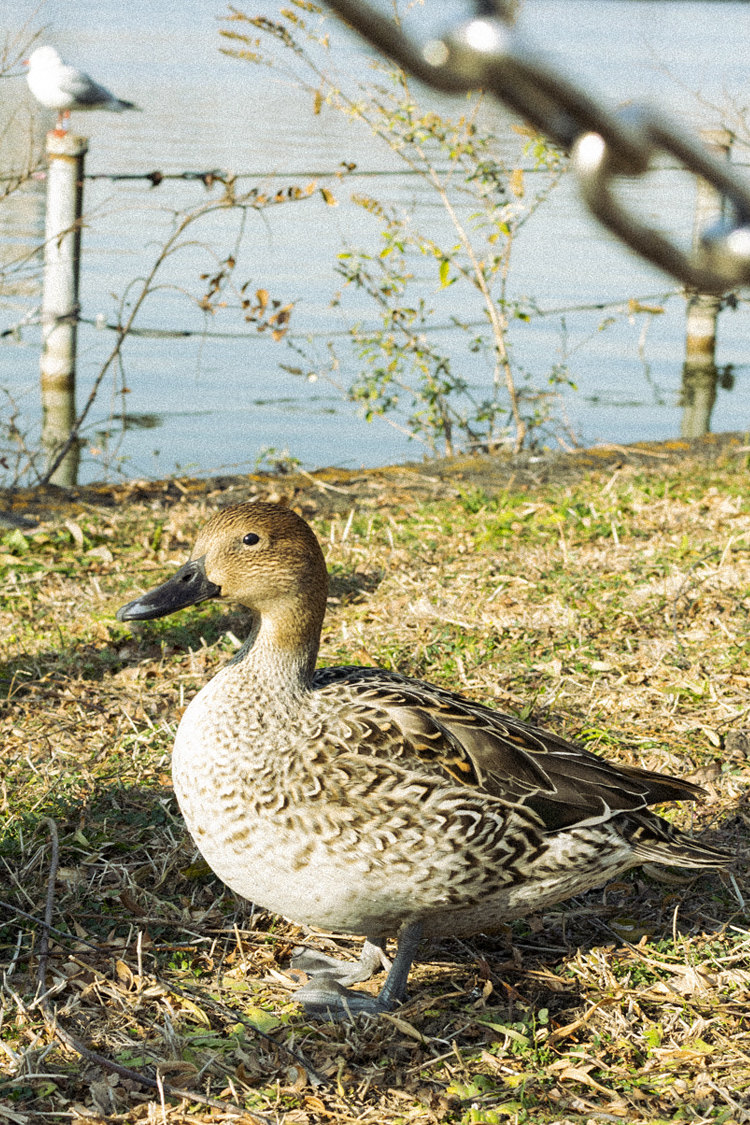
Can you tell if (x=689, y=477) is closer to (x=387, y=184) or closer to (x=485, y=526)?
(x=485, y=526)

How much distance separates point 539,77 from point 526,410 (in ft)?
31.9

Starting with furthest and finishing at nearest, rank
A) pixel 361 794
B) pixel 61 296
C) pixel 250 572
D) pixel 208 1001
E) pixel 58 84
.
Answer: pixel 58 84, pixel 61 296, pixel 250 572, pixel 208 1001, pixel 361 794

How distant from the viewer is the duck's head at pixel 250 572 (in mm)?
3018

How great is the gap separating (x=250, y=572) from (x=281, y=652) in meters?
0.21

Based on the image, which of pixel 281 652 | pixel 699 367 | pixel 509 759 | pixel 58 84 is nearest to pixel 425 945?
pixel 509 759

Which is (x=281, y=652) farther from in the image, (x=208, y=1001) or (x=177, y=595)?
(x=208, y=1001)

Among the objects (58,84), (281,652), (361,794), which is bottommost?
(361,794)

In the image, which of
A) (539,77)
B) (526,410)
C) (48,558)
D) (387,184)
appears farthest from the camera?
(387,184)

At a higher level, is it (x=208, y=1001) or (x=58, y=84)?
(x=58, y=84)

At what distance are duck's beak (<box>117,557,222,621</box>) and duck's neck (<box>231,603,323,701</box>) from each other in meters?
0.16

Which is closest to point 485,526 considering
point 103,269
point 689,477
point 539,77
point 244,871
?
point 689,477

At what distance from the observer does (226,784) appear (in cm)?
271

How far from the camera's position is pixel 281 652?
297cm

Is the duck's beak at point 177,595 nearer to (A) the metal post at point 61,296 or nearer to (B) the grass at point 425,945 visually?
(B) the grass at point 425,945
